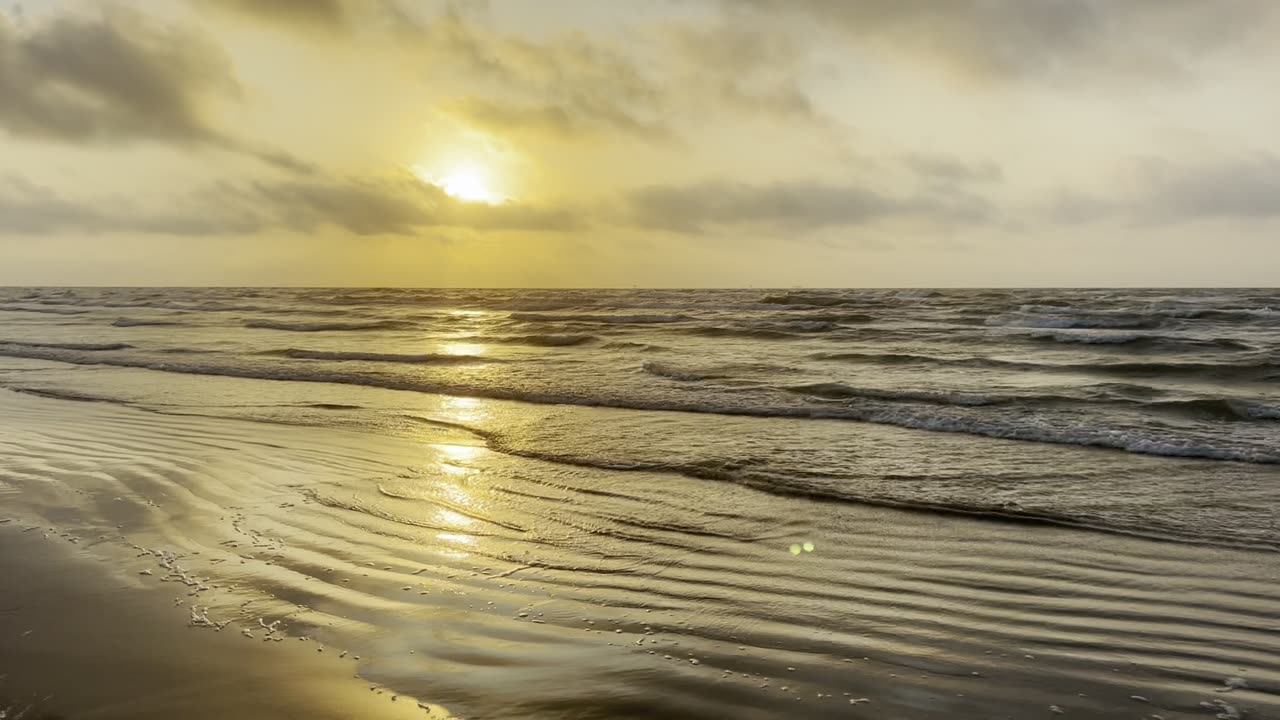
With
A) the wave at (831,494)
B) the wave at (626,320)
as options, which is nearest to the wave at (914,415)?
the wave at (831,494)

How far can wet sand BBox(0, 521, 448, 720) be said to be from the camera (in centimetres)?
308

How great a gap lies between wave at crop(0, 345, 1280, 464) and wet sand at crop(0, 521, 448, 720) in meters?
8.76

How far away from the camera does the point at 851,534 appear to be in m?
5.87

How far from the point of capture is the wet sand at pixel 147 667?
3076mm

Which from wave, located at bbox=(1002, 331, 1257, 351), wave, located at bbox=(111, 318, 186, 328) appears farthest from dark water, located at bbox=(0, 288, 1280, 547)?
wave, located at bbox=(111, 318, 186, 328)

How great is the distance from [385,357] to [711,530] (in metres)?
15.7

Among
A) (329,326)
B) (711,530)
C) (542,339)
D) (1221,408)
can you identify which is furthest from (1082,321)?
(329,326)

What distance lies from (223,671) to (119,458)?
5.97 metres

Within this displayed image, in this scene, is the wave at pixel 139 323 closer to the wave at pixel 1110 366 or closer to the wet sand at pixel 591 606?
the wave at pixel 1110 366

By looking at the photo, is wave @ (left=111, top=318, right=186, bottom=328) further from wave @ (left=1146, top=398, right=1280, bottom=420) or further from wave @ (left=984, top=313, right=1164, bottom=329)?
wave @ (left=984, top=313, right=1164, bottom=329)

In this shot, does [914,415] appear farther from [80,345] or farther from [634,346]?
[80,345]

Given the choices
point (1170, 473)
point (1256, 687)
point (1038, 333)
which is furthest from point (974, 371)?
point (1256, 687)

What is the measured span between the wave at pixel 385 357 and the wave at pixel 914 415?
2684mm

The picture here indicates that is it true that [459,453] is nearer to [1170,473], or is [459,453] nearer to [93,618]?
[93,618]
